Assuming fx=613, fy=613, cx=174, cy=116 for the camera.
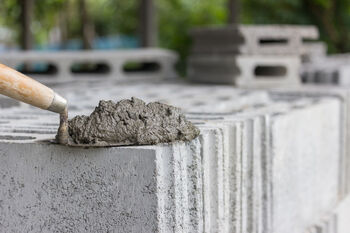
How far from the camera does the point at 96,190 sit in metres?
3.08

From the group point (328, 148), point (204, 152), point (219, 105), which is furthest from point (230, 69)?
point (204, 152)

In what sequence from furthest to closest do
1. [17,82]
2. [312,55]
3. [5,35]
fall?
[5,35] → [312,55] → [17,82]

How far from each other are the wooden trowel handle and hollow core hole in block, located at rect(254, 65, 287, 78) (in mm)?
6040

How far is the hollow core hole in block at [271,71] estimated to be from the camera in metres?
8.80

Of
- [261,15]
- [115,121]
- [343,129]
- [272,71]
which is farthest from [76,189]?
[261,15]

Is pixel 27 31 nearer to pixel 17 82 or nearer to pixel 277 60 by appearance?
pixel 277 60

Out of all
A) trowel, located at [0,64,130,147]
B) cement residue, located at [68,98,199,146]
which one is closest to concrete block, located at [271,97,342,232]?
cement residue, located at [68,98,199,146]

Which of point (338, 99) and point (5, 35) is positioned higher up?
point (5, 35)

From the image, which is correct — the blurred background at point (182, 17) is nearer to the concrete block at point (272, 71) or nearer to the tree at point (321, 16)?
the tree at point (321, 16)

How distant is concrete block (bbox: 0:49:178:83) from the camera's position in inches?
353

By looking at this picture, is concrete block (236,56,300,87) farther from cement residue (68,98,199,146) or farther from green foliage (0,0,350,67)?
green foliage (0,0,350,67)

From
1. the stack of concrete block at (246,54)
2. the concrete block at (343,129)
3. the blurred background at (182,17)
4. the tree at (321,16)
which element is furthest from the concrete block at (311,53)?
the tree at (321,16)

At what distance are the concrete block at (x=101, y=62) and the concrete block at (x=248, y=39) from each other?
1009 mm

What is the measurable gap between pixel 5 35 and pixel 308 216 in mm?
30411
